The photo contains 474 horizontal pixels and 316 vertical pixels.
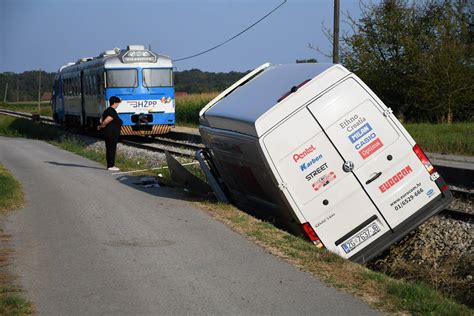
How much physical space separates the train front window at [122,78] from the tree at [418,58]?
446 inches

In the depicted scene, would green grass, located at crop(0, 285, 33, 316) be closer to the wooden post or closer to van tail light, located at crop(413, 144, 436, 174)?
van tail light, located at crop(413, 144, 436, 174)

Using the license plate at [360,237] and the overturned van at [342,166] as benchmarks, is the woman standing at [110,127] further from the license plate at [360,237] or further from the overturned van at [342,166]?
the license plate at [360,237]

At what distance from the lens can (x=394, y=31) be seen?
3522 cm

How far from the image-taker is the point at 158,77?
29688mm

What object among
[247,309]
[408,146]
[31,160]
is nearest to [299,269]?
[247,309]

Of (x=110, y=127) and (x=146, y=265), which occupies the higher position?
(x=110, y=127)

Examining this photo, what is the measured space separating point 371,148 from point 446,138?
15402 millimetres

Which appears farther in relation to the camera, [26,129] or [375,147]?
[26,129]

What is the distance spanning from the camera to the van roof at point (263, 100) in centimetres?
938

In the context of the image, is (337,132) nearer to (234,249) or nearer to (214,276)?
(234,249)

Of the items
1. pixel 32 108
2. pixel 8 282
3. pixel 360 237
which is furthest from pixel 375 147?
pixel 32 108

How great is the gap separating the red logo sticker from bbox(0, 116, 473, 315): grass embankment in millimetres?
1272

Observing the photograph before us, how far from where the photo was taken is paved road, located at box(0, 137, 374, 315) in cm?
641

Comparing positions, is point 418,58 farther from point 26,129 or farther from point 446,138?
point 26,129
